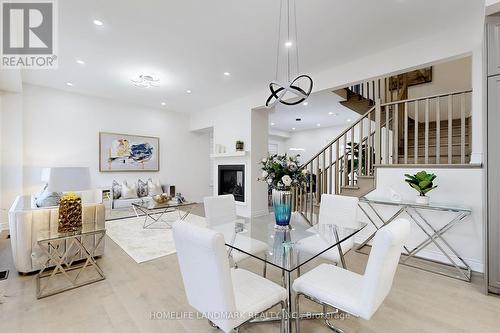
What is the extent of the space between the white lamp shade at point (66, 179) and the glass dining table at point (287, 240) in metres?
4.20

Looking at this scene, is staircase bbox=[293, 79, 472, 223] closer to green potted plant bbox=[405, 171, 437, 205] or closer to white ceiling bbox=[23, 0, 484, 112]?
green potted plant bbox=[405, 171, 437, 205]

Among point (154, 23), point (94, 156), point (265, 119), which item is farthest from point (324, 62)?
point (94, 156)

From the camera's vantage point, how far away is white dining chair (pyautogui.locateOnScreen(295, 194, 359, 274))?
2002mm

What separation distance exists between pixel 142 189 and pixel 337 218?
5502mm

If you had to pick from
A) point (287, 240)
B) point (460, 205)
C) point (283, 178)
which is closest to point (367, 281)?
point (287, 240)

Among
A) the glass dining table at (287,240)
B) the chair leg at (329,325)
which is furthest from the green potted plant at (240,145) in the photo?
the chair leg at (329,325)

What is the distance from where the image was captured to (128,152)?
6574 mm

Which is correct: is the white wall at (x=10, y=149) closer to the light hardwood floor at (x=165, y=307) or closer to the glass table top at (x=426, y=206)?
the light hardwood floor at (x=165, y=307)

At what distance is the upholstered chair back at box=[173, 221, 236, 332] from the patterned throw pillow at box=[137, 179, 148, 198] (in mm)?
5689

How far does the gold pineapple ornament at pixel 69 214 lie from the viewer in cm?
252

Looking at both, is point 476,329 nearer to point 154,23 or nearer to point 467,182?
point 467,182

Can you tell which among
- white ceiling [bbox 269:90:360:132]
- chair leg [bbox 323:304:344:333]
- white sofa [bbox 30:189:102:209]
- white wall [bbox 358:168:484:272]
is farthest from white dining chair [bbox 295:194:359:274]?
white sofa [bbox 30:189:102:209]

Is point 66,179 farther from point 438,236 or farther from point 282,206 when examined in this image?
point 438,236

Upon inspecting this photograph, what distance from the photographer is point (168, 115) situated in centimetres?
741
